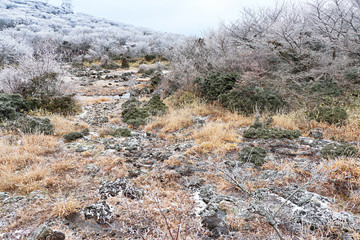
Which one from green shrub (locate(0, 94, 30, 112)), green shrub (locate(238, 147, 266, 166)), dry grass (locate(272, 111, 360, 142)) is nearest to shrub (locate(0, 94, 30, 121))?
green shrub (locate(0, 94, 30, 112))

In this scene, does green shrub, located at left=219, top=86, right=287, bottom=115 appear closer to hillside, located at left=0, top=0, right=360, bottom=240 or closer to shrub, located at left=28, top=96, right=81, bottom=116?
hillside, located at left=0, top=0, right=360, bottom=240

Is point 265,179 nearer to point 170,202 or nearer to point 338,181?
point 338,181

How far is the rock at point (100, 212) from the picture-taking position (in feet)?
6.84

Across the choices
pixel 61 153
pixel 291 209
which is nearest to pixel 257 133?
pixel 291 209

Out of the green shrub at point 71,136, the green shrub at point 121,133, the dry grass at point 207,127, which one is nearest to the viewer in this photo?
the dry grass at point 207,127

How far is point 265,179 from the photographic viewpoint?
8.96 ft

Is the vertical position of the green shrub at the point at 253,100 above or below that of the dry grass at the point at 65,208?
above

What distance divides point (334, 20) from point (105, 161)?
7687 mm

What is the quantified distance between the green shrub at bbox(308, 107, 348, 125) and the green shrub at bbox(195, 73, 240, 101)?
279 cm

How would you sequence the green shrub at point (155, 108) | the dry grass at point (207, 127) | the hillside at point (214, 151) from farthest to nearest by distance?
the green shrub at point (155, 108) < the dry grass at point (207, 127) < the hillside at point (214, 151)

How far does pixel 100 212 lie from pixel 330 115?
16.7 feet

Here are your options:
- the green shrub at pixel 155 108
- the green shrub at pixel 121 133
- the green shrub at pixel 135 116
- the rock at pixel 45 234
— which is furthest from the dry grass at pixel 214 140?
the green shrub at pixel 155 108

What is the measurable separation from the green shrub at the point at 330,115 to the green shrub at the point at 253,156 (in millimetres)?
2417

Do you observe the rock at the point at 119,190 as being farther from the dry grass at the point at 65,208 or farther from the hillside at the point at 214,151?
the dry grass at the point at 65,208
